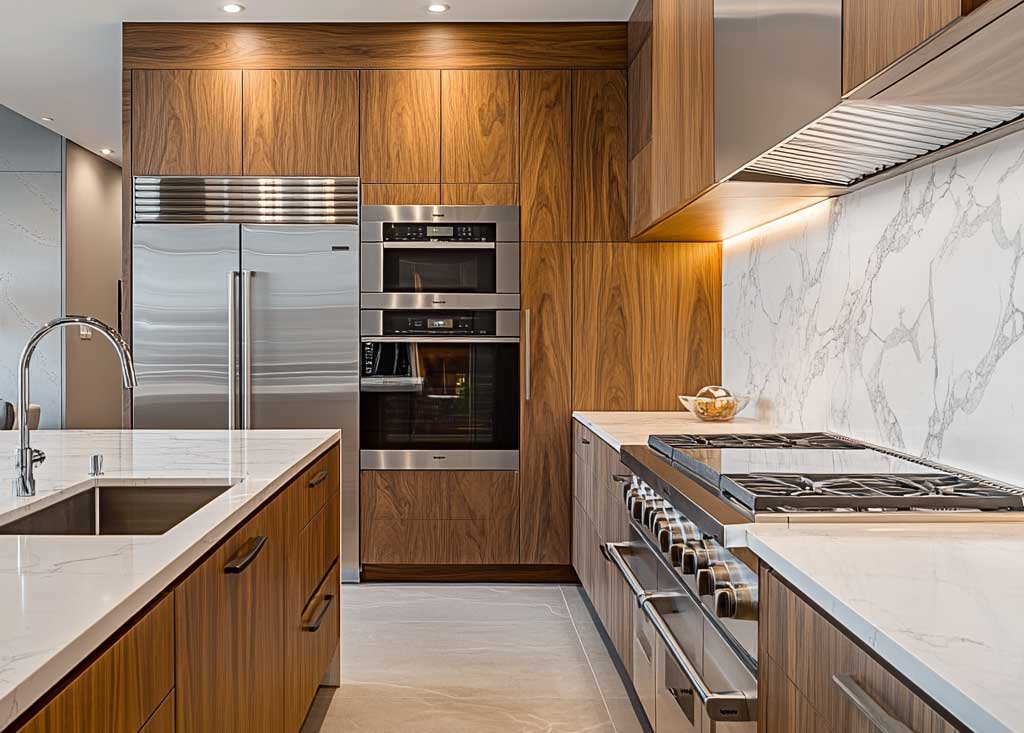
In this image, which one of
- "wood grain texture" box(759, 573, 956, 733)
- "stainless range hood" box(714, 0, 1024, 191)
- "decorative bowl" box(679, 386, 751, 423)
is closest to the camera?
"wood grain texture" box(759, 573, 956, 733)

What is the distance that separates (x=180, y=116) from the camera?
182 inches

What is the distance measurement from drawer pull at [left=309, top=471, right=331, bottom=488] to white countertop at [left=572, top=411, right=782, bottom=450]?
93 centimetres

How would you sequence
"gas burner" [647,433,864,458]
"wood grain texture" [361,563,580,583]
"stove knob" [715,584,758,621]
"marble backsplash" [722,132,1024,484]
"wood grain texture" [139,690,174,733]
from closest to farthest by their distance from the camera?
"wood grain texture" [139,690,174,733], "stove knob" [715,584,758,621], "marble backsplash" [722,132,1024,484], "gas burner" [647,433,864,458], "wood grain texture" [361,563,580,583]

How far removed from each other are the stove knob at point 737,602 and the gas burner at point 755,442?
952 mm

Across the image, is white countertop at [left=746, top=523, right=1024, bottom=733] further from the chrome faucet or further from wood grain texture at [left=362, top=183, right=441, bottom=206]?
wood grain texture at [left=362, top=183, right=441, bottom=206]

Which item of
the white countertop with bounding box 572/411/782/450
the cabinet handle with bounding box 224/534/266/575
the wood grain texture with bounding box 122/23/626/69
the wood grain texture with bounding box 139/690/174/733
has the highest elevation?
the wood grain texture with bounding box 122/23/626/69

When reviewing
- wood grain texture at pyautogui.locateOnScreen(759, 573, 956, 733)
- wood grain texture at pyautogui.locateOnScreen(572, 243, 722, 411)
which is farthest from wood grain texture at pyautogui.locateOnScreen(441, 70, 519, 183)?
wood grain texture at pyautogui.locateOnScreen(759, 573, 956, 733)

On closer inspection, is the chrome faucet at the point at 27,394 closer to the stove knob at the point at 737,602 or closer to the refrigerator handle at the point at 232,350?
the stove knob at the point at 737,602

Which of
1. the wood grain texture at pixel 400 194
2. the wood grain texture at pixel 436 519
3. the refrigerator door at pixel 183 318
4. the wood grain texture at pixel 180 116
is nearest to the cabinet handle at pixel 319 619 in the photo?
the wood grain texture at pixel 436 519

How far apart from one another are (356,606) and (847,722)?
3371mm

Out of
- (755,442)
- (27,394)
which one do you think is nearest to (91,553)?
(27,394)

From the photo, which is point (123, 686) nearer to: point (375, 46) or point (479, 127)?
point (479, 127)

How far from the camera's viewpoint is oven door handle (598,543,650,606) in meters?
2.61

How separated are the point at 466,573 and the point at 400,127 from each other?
2.15 metres
